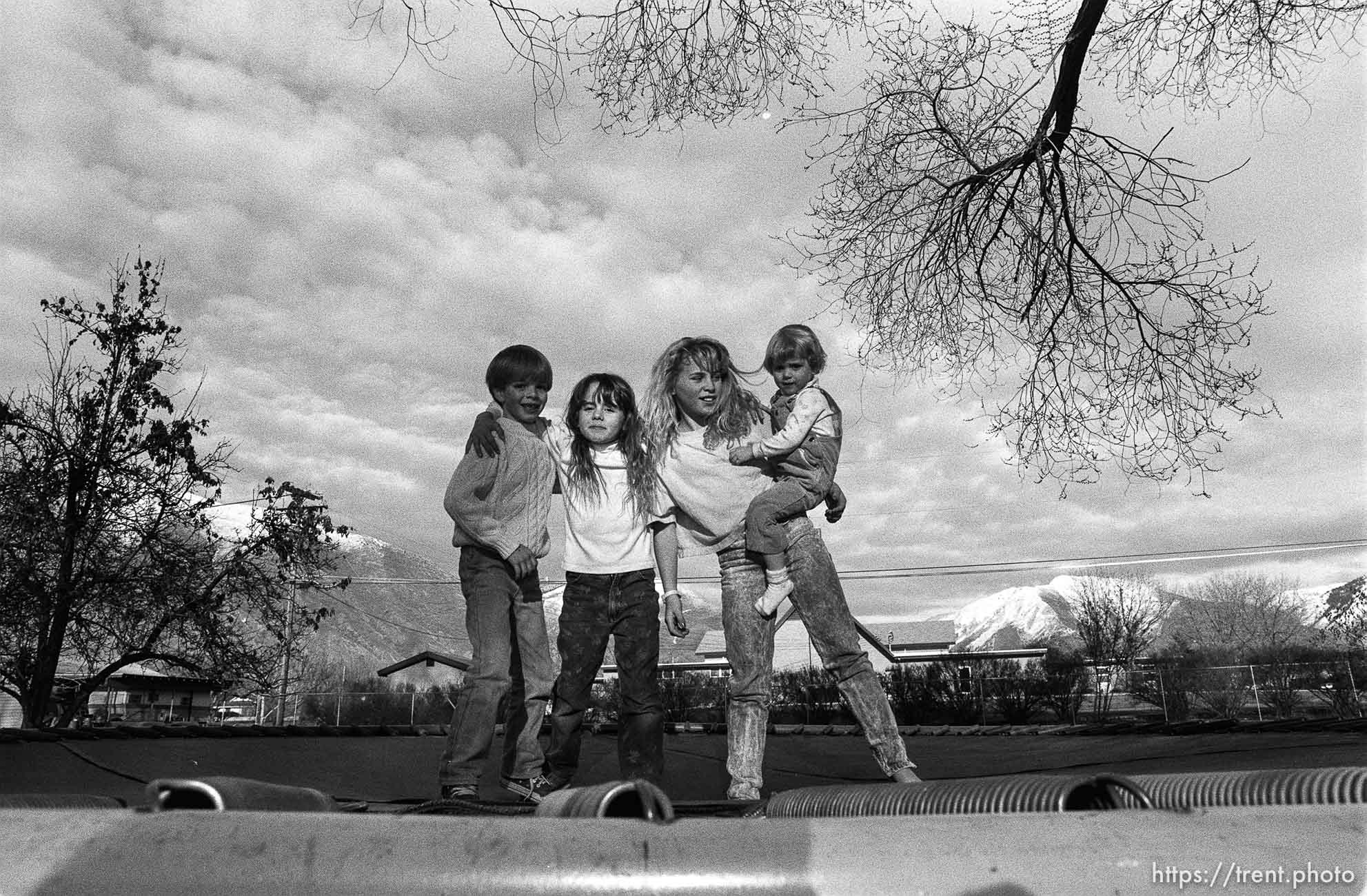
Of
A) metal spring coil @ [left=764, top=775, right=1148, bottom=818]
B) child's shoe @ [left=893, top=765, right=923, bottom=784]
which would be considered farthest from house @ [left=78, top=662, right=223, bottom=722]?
metal spring coil @ [left=764, top=775, right=1148, bottom=818]

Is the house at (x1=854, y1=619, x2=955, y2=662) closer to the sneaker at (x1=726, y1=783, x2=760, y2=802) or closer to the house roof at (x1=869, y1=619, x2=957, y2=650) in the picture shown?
the house roof at (x1=869, y1=619, x2=957, y2=650)

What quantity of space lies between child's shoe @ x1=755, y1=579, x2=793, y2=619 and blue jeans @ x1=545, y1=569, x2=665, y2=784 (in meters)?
0.32

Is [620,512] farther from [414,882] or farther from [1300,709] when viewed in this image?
[1300,709]

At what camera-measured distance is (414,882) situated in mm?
776

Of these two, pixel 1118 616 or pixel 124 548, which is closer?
pixel 124 548

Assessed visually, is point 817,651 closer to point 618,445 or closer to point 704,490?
point 704,490

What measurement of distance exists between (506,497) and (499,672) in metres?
0.50

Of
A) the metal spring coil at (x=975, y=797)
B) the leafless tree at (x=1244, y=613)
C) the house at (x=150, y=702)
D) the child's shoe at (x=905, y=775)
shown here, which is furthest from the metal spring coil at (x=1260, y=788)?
the leafless tree at (x=1244, y=613)

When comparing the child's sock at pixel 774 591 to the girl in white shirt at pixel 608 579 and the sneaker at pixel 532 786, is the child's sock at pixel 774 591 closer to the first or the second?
the girl in white shirt at pixel 608 579

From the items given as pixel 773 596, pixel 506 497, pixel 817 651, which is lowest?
pixel 817 651

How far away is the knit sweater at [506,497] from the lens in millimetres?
2657

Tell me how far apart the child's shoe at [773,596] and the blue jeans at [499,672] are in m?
0.61

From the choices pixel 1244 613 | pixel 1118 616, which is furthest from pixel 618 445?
pixel 1244 613

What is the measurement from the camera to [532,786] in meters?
2.66
